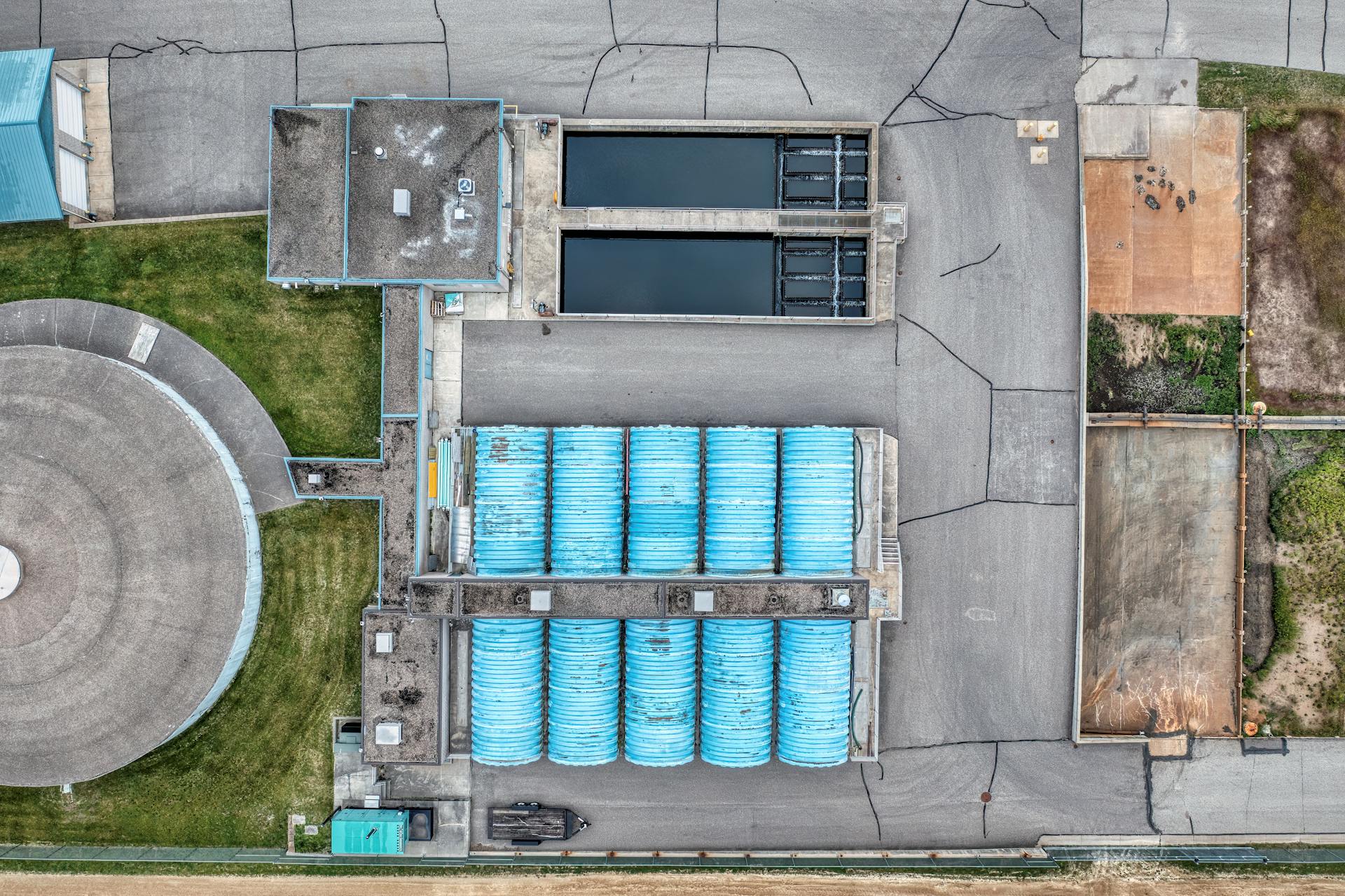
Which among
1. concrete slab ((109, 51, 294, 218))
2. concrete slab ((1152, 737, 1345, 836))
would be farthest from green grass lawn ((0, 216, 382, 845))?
concrete slab ((1152, 737, 1345, 836))

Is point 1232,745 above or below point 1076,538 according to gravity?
below

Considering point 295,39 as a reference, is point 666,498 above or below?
below

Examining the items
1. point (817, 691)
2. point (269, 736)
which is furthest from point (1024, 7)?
point (269, 736)

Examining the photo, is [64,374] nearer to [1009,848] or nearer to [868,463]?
[868,463]

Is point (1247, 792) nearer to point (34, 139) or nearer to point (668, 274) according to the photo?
point (668, 274)

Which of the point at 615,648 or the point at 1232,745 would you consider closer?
the point at 615,648

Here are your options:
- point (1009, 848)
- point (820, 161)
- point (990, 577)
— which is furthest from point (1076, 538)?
point (820, 161)

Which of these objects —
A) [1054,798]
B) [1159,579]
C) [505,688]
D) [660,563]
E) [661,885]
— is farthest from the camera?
[1159,579]
